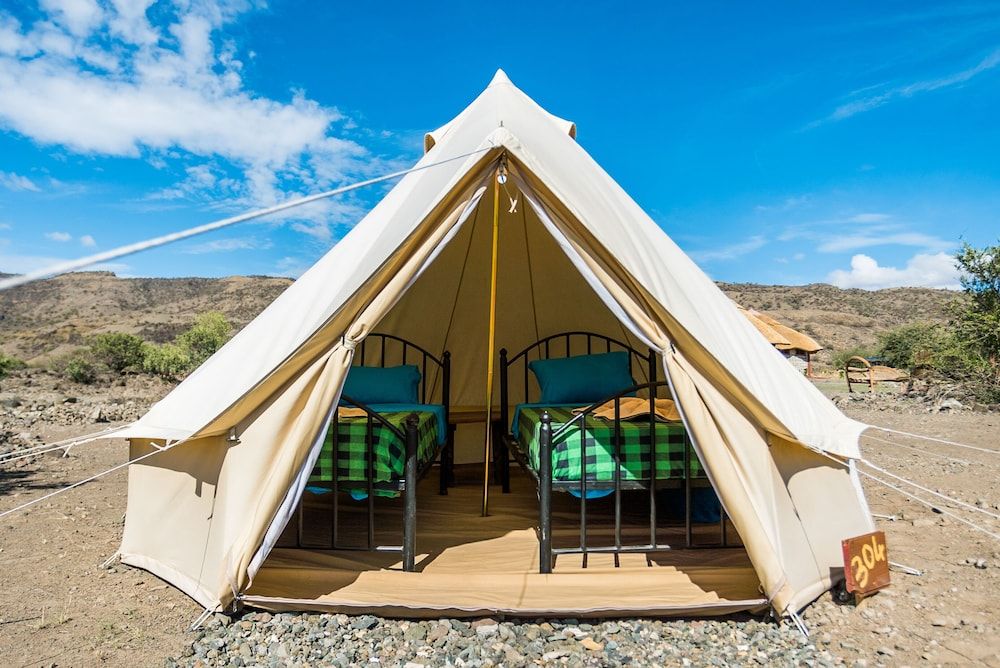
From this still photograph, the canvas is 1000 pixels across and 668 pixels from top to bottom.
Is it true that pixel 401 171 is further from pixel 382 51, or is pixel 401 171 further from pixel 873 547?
pixel 382 51

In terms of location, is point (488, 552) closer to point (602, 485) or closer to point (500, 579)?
point (500, 579)

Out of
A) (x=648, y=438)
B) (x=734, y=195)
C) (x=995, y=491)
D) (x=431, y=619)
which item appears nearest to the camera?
(x=431, y=619)

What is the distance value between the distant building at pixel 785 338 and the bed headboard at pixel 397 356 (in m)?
2.84

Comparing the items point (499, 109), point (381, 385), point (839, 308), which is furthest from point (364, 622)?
point (839, 308)

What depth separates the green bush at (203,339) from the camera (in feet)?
53.7

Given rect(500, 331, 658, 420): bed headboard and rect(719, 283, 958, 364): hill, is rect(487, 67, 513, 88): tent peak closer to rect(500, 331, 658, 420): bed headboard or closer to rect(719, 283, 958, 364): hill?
rect(500, 331, 658, 420): bed headboard

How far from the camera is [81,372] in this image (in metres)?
13.6

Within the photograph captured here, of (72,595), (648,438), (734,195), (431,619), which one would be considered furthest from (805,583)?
(734,195)

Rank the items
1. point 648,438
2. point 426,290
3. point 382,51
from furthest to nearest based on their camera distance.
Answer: point 382,51
point 426,290
point 648,438

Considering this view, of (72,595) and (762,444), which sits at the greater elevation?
(762,444)

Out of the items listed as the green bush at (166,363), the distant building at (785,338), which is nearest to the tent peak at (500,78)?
the distant building at (785,338)

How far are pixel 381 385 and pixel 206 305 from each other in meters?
28.4

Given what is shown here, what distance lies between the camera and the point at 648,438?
3.35 meters

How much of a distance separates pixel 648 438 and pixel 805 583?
0.94 m
